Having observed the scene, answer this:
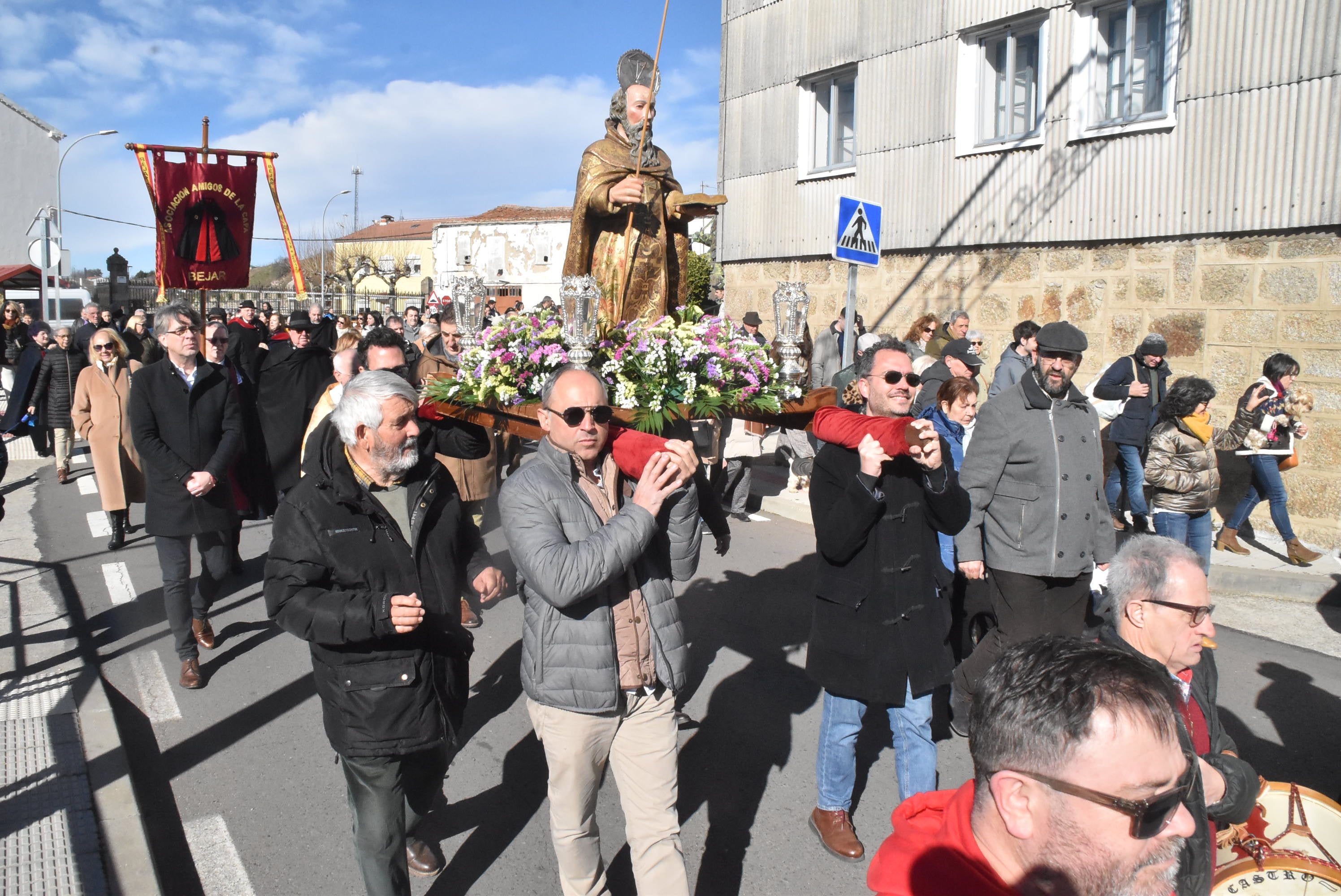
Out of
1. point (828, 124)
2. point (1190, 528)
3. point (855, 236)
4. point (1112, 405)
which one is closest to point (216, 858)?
point (855, 236)

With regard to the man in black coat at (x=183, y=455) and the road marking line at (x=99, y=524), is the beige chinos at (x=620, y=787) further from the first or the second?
the road marking line at (x=99, y=524)

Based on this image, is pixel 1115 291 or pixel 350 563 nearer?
pixel 350 563

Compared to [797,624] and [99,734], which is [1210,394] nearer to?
[797,624]

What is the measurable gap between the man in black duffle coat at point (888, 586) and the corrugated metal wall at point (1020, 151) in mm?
7552

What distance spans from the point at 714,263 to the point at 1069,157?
7.67 m

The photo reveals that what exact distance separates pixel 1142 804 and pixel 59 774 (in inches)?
176

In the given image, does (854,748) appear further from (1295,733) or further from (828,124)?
(828,124)

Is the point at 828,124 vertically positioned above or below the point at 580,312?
above

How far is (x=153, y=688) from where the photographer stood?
5.59m

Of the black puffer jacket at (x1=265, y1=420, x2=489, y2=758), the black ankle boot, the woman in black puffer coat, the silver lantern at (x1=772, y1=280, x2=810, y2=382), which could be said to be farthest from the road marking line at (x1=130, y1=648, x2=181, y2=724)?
the woman in black puffer coat

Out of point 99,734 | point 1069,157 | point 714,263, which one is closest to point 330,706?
point 99,734

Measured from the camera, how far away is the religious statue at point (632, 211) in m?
4.59

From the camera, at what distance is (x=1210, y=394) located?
21.8 ft

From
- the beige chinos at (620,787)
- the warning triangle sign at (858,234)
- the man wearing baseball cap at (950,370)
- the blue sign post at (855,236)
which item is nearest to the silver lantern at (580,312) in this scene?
the beige chinos at (620,787)
